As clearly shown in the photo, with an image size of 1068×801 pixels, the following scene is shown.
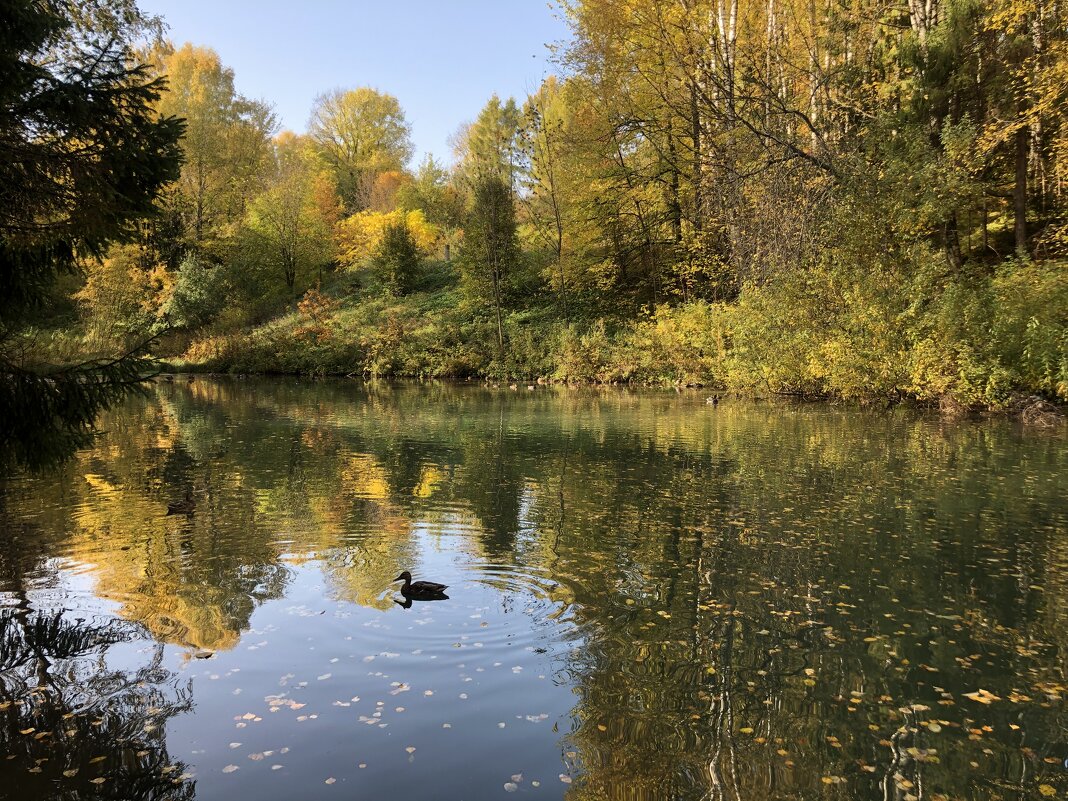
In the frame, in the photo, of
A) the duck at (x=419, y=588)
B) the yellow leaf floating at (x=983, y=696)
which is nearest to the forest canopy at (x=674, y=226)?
the duck at (x=419, y=588)

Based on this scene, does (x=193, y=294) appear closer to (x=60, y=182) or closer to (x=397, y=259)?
(x=397, y=259)

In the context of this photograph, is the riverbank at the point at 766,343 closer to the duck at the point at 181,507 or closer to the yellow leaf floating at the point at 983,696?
the yellow leaf floating at the point at 983,696

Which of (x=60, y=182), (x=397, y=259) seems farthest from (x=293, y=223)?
(x=60, y=182)

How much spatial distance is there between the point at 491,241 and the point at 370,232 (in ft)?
45.8

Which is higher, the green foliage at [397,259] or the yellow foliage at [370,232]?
the yellow foliage at [370,232]

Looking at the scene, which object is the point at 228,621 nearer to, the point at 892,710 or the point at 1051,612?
the point at 892,710

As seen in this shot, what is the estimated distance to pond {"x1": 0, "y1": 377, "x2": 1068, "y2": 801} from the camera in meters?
3.79

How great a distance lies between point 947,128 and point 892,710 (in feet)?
56.8

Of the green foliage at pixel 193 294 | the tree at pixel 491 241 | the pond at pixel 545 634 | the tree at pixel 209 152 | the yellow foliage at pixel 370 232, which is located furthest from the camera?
the yellow foliage at pixel 370 232

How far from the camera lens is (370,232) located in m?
46.9

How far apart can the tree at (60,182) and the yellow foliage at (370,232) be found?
40.5 meters

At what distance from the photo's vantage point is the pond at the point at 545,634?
379cm

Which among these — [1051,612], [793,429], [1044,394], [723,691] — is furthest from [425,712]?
[1044,394]

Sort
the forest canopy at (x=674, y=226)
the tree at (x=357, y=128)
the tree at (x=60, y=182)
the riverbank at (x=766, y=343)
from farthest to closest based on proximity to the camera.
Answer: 1. the tree at (x=357, y=128)
2. the forest canopy at (x=674, y=226)
3. the riverbank at (x=766, y=343)
4. the tree at (x=60, y=182)
